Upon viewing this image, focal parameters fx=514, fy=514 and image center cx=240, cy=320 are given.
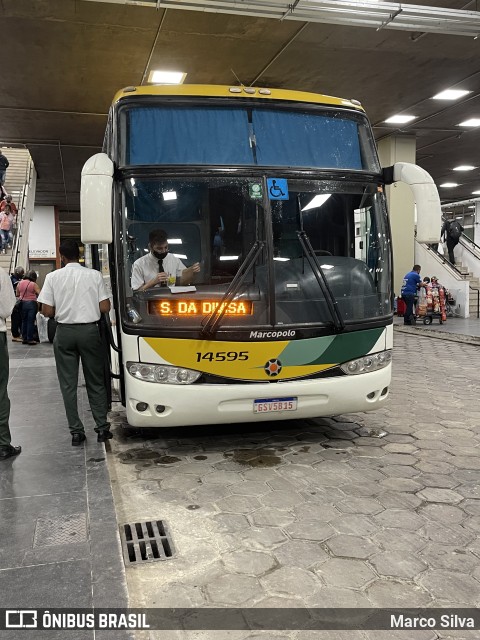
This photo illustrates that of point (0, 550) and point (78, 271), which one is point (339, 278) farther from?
point (0, 550)

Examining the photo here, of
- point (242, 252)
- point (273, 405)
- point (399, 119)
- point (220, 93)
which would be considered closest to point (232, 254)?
point (242, 252)

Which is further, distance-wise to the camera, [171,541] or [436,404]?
[436,404]

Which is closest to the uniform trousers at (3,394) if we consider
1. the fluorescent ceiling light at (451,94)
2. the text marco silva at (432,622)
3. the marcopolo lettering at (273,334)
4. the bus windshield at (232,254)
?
the bus windshield at (232,254)

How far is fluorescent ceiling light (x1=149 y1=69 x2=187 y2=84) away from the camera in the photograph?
34.2 feet

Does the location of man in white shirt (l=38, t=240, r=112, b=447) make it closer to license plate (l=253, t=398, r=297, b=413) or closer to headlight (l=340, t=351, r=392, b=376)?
license plate (l=253, t=398, r=297, b=413)

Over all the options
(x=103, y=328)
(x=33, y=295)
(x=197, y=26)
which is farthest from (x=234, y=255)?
(x=33, y=295)

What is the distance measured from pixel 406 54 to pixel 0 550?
10319 mm

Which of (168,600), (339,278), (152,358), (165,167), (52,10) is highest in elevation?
(52,10)

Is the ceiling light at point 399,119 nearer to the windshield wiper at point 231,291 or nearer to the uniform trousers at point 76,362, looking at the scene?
the windshield wiper at point 231,291

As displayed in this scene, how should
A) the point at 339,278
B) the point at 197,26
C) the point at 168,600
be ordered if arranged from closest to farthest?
the point at 168,600 → the point at 339,278 → the point at 197,26

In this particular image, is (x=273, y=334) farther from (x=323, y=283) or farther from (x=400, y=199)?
(x=400, y=199)

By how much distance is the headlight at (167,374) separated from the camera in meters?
4.26

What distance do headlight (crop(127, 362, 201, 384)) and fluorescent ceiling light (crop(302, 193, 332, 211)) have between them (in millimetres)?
1755

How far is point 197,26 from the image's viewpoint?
27.5ft
